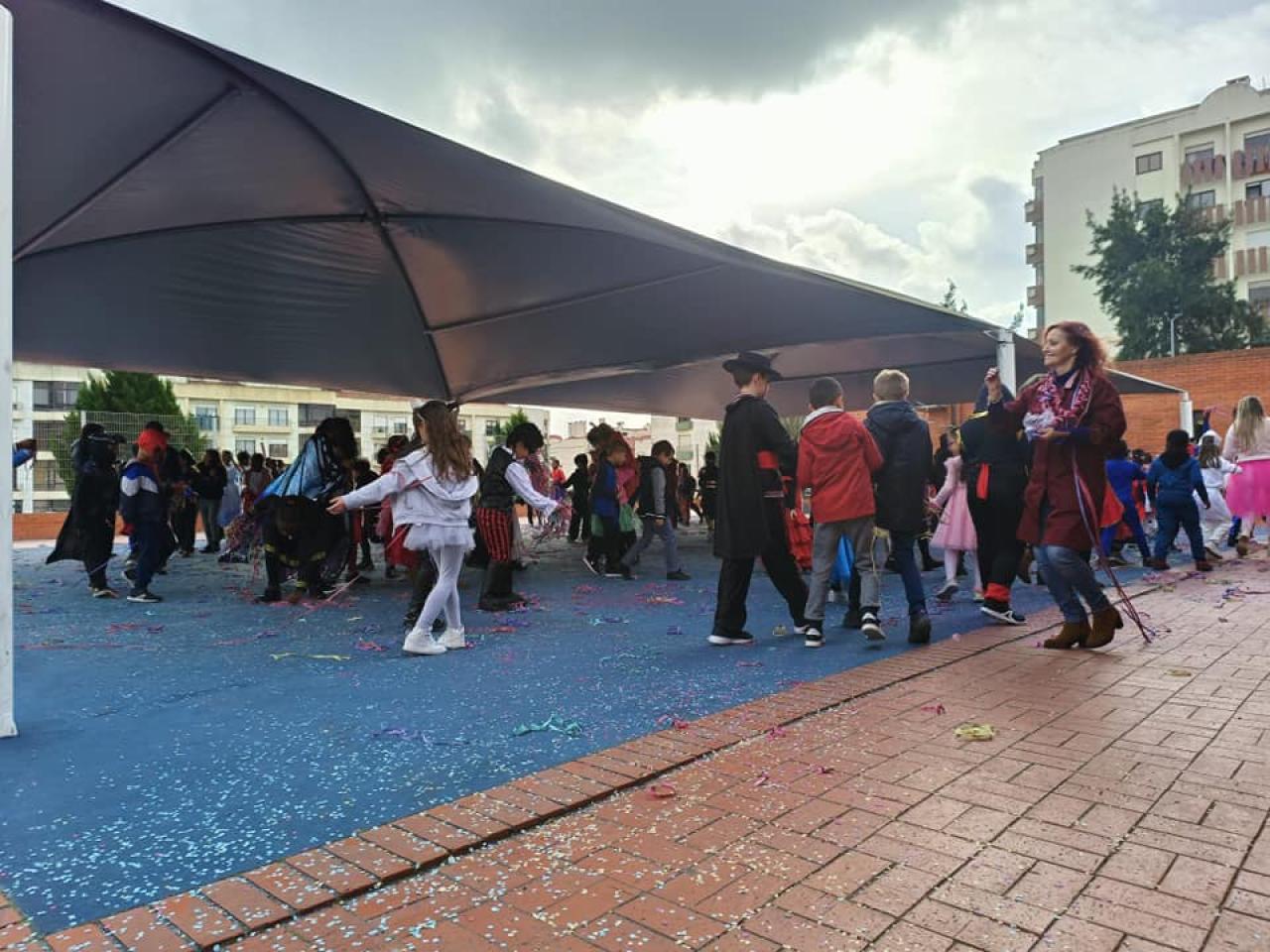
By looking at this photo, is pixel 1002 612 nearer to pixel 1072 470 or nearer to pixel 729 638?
pixel 1072 470

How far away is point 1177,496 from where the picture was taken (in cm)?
1002

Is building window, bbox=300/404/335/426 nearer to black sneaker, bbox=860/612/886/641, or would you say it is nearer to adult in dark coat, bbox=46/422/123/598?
adult in dark coat, bbox=46/422/123/598

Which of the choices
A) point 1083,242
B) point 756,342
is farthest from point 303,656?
point 1083,242

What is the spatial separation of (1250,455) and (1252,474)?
25 cm

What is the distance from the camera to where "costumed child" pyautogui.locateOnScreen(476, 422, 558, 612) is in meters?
7.28

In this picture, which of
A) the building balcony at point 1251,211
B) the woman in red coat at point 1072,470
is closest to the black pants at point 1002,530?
the woman in red coat at point 1072,470

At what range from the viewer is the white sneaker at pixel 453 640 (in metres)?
5.99

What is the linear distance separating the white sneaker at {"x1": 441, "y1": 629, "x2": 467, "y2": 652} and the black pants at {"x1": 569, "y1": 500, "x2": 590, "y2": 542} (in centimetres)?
661

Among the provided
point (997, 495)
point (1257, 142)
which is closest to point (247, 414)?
point (1257, 142)

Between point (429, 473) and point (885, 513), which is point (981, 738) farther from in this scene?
point (429, 473)

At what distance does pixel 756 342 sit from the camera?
11.7m

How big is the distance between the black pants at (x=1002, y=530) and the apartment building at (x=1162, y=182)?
40.1 meters

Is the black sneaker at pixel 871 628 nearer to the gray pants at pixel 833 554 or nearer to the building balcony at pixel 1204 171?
the gray pants at pixel 833 554

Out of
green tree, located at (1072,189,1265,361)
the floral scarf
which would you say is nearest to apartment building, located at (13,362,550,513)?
green tree, located at (1072,189,1265,361)
